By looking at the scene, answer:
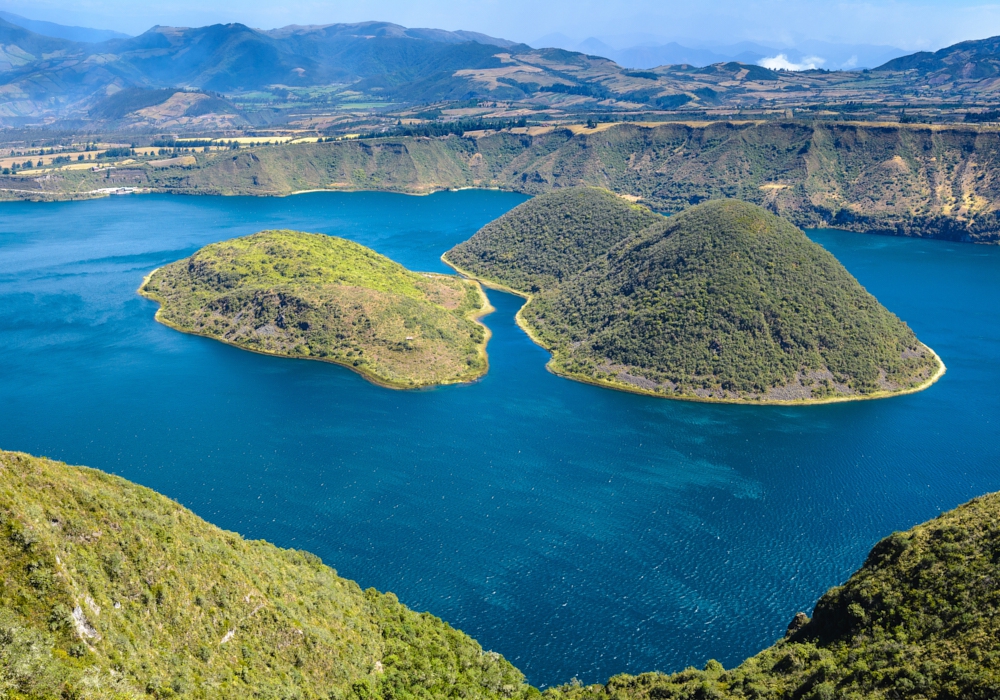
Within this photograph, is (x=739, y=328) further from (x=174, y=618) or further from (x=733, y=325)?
(x=174, y=618)

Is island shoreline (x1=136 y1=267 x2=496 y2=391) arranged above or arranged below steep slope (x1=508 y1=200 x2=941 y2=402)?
below

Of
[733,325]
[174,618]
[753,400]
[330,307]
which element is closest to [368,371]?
[330,307]

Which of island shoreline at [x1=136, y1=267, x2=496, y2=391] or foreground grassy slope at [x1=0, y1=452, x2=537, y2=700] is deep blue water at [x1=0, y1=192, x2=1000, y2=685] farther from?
foreground grassy slope at [x1=0, y1=452, x2=537, y2=700]

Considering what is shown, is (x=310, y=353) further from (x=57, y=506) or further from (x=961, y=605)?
(x=961, y=605)

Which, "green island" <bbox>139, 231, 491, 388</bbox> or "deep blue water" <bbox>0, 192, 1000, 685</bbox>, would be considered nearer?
"deep blue water" <bbox>0, 192, 1000, 685</bbox>

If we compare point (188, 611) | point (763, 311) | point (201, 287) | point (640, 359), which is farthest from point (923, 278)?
point (188, 611)

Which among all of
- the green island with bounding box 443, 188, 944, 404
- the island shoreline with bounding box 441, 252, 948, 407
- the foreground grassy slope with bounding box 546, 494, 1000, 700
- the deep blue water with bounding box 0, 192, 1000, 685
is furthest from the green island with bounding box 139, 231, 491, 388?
the foreground grassy slope with bounding box 546, 494, 1000, 700
